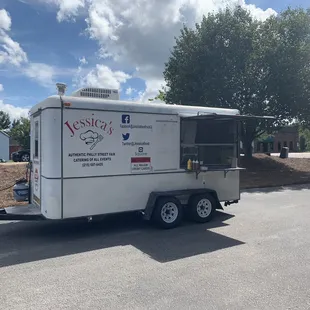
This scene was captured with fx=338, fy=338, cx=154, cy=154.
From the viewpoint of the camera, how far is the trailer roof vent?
6734 mm

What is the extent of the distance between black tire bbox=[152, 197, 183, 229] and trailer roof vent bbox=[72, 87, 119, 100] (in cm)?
237

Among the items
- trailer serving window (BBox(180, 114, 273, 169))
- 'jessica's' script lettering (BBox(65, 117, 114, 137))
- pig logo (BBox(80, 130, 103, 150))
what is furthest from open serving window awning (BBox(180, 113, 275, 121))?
pig logo (BBox(80, 130, 103, 150))

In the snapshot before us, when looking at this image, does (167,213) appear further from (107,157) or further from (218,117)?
(218,117)

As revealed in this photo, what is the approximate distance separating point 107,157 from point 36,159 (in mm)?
1621

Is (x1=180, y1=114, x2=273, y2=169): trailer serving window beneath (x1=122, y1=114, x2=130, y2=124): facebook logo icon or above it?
beneath

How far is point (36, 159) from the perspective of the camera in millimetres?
7117

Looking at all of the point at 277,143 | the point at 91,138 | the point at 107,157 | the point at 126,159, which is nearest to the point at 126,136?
the point at 126,159

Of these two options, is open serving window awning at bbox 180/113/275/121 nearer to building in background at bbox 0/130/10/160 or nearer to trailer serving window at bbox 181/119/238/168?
trailer serving window at bbox 181/119/238/168

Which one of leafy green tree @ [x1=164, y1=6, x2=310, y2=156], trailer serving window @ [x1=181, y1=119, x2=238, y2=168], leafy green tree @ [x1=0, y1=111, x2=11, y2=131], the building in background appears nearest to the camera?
trailer serving window @ [x1=181, y1=119, x2=238, y2=168]

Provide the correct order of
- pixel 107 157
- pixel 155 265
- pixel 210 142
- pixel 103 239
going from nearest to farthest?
pixel 155 265 → pixel 103 239 → pixel 107 157 → pixel 210 142

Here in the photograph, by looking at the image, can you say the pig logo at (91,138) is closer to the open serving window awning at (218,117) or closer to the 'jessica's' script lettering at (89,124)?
the 'jessica's' script lettering at (89,124)

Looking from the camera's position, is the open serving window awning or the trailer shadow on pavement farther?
the open serving window awning

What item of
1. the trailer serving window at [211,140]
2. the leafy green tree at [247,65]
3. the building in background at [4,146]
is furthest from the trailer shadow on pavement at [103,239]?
the building in background at [4,146]

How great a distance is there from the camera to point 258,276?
4.58m
